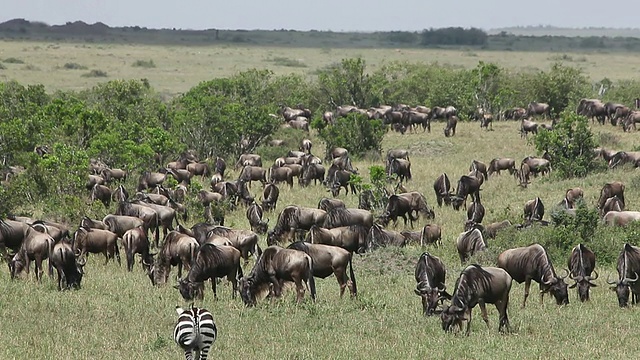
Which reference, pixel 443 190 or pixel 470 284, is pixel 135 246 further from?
pixel 443 190

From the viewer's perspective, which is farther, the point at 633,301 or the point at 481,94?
the point at 481,94

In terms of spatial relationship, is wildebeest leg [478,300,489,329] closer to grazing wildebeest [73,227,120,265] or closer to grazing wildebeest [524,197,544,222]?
grazing wildebeest [73,227,120,265]

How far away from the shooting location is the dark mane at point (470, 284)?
1515cm

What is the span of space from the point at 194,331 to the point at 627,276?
9970 millimetres

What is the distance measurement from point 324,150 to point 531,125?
1046cm

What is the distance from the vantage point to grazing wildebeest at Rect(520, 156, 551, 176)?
36.8 m

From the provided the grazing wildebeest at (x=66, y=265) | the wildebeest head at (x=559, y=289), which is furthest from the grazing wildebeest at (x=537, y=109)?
the grazing wildebeest at (x=66, y=265)

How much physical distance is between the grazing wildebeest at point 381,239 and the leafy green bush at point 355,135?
1957 centimetres

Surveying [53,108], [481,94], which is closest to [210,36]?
[481,94]

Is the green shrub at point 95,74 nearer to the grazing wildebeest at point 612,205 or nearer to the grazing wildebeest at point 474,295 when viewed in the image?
the grazing wildebeest at point 612,205

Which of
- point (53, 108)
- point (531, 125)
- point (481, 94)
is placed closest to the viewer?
point (53, 108)

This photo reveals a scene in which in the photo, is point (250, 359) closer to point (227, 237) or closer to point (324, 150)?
point (227, 237)

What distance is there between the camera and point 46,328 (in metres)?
15.1

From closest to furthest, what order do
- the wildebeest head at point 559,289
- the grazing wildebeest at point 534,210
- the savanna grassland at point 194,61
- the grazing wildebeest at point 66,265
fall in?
the wildebeest head at point 559,289 < the grazing wildebeest at point 66,265 < the grazing wildebeest at point 534,210 < the savanna grassland at point 194,61
